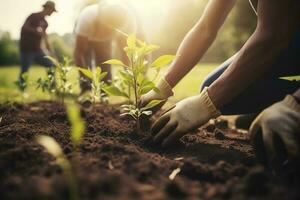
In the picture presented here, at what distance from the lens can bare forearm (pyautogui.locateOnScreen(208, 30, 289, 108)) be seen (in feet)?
6.29

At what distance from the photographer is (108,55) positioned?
6.03 meters

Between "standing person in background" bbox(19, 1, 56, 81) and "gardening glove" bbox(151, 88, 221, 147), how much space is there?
260 inches

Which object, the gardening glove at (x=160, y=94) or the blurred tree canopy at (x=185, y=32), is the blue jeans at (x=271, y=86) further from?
the blurred tree canopy at (x=185, y=32)

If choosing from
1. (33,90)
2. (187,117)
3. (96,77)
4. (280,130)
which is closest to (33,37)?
(33,90)

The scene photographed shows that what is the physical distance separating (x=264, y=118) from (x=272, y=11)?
627 millimetres

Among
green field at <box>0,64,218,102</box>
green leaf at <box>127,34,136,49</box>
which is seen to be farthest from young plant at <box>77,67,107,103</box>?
green field at <box>0,64,218,102</box>

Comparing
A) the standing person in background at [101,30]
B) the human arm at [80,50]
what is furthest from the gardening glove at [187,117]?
the human arm at [80,50]

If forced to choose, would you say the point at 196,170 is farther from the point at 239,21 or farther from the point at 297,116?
the point at 239,21

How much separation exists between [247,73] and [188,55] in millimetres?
804

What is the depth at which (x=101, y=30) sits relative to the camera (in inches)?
214

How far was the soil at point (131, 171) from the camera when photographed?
115 centimetres

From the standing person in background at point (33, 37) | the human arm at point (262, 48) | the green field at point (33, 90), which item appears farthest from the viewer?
the standing person in background at point (33, 37)

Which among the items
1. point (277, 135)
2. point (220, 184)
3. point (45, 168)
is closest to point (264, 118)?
point (277, 135)

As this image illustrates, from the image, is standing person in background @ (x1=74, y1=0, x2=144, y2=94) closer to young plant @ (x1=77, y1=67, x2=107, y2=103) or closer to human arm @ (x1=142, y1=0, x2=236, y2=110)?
young plant @ (x1=77, y1=67, x2=107, y2=103)
